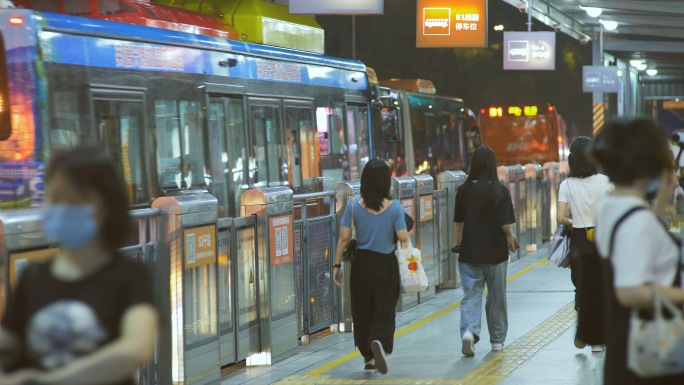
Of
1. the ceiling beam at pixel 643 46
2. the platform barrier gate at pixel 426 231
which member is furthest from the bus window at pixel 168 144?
the ceiling beam at pixel 643 46

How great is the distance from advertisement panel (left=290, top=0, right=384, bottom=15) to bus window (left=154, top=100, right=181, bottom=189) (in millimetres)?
3792

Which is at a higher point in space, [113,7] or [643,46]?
[643,46]

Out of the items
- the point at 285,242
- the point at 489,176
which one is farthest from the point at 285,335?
the point at 489,176

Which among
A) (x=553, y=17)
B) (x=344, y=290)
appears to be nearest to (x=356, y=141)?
(x=344, y=290)

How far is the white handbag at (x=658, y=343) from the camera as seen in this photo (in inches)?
125

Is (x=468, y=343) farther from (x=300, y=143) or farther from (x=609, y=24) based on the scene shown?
(x=609, y=24)

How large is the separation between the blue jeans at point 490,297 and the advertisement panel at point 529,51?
15853 mm

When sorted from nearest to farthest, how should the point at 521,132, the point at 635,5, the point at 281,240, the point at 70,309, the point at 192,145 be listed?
the point at 70,309 → the point at 281,240 → the point at 192,145 → the point at 521,132 → the point at 635,5

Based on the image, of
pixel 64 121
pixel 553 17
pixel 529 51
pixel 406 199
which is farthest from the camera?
pixel 553 17

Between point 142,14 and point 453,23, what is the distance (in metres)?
9.39

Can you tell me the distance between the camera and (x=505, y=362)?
323 inches

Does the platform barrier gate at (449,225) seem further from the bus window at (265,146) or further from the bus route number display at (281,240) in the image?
the bus route number display at (281,240)

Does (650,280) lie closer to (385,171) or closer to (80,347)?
(80,347)

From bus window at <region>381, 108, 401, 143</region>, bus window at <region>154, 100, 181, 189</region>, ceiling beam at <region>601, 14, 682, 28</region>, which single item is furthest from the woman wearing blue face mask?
ceiling beam at <region>601, 14, 682, 28</region>
